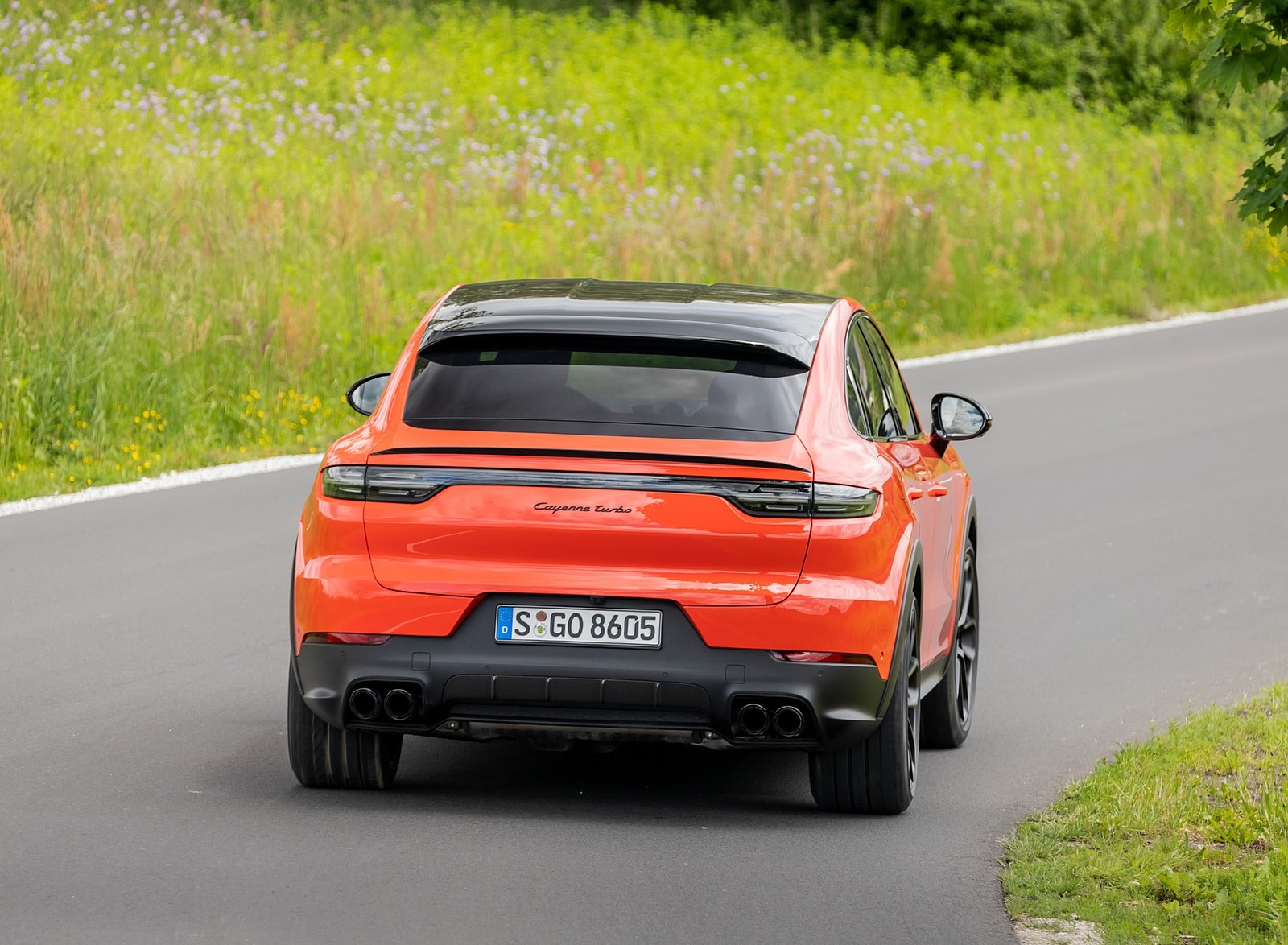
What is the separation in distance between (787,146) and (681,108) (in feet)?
13.3

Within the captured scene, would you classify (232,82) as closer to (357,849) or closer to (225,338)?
(225,338)

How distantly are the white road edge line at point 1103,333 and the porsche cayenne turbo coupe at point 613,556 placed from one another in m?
13.3

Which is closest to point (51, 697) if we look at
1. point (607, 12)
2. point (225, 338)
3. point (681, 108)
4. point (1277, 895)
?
point (1277, 895)

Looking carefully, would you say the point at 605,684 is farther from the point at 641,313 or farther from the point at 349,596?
the point at 641,313

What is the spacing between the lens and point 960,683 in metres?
8.72

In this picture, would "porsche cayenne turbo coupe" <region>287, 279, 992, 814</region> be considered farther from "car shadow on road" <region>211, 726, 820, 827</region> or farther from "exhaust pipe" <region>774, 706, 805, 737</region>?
"car shadow on road" <region>211, 726, 820, 827</region>

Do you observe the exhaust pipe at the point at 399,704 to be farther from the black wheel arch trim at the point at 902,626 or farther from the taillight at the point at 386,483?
the black wheel arch trim at the point at 902,626

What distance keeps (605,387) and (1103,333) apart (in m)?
16.5

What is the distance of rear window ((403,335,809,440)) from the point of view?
679cm

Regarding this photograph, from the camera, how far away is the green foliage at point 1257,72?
6.95 metres

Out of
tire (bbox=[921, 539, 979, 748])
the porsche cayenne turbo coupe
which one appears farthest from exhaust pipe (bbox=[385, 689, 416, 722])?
tire (bbox=[921, 539, 979, 748])

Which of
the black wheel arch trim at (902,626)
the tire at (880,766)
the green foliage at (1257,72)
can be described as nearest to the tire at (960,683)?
the tire at (880,766)

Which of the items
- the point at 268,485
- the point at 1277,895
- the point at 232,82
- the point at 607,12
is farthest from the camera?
the point at 607,12

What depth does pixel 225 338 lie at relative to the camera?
51.8 ft
